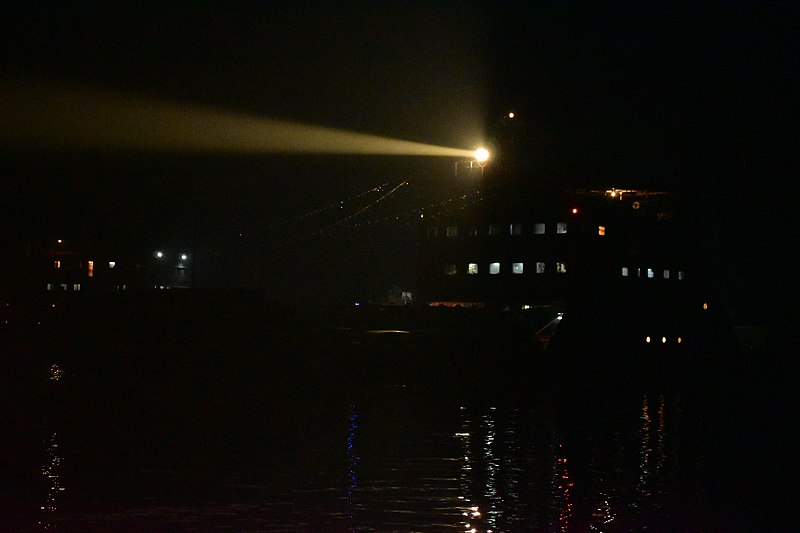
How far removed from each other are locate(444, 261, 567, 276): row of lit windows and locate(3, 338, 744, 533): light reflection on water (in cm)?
3470

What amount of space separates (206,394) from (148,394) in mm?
1402

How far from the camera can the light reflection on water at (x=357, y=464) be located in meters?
9.30

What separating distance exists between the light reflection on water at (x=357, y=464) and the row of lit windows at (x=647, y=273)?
3225 cm

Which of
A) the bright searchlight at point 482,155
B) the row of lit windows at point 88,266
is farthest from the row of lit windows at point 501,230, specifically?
the row of lit windows at point 88,266

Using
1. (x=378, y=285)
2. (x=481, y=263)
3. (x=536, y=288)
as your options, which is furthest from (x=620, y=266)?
(x=378, y=285)

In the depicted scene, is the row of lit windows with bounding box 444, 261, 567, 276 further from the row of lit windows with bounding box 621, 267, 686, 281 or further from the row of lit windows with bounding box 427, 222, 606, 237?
the row of lit windows with bounding box 621, 267, 686, 281

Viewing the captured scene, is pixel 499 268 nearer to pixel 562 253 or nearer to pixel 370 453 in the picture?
pixel 562 253

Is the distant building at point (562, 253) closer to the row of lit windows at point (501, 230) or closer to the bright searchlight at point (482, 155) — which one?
the row of lit windows at point (501, 230)

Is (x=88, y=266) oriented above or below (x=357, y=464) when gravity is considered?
above

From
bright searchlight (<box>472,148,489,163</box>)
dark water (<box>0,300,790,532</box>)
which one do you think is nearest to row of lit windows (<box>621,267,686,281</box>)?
bright searchlight (<box>472,148,489,163</box>)

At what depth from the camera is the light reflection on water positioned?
9.30m

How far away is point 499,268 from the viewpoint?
5875cm

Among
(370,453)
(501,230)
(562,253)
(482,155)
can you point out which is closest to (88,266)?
(501,230)

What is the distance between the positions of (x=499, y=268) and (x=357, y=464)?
154ft
